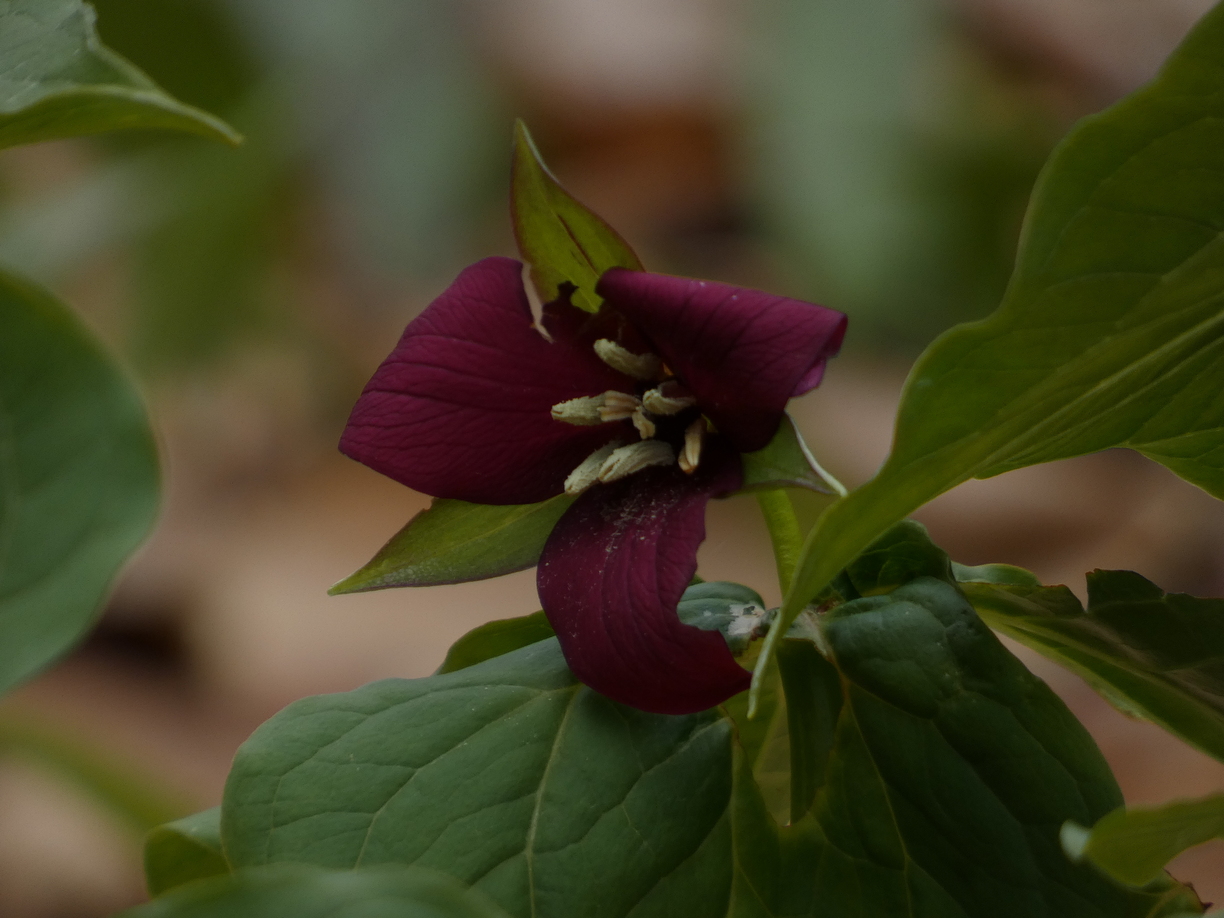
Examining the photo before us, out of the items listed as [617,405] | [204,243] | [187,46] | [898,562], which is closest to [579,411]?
[617,405]

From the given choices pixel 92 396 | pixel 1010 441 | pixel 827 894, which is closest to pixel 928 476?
pixel 1010 441

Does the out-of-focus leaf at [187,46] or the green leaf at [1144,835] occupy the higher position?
the out-of-focus leaf at [187,46]

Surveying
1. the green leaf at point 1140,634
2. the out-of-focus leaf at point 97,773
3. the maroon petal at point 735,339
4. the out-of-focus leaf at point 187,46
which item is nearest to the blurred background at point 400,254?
the out-of-focus leaf at point 187,46

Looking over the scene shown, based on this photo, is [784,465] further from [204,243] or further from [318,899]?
[204,243]

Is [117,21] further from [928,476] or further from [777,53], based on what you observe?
[928,476]

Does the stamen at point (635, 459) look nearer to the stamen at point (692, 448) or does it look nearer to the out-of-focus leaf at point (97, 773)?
the stamen at point (692, 448)

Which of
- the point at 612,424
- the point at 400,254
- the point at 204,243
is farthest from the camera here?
the point at 400,254
